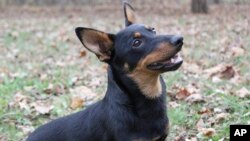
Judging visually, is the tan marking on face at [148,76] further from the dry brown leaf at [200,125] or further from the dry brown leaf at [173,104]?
the dry brown leaf at [173,104]

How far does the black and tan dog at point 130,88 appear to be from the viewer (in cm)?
419

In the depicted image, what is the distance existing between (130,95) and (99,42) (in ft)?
1.79

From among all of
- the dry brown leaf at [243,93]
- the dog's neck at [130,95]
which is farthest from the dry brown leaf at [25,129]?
the dry brown leaf at [243,93]

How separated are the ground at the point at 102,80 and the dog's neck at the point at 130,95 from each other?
3.14ft

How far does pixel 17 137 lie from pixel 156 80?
2206 millimetres

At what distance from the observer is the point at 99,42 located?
4406 mm

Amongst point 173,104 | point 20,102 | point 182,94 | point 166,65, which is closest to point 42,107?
point 20,102

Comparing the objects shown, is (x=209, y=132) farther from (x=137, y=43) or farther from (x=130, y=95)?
(x=137, y=43)

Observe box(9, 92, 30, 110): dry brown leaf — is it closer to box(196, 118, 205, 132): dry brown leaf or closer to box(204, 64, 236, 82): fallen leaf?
box(196, 118, 205, 132): dry brown leaf

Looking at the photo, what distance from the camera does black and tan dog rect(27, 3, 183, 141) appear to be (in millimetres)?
4188

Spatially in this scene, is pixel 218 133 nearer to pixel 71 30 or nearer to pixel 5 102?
pixel 5 102

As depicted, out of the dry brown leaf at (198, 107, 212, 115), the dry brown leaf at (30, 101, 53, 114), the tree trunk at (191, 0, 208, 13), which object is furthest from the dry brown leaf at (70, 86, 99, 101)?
the tree trunk at (191, 0, 208, 13)

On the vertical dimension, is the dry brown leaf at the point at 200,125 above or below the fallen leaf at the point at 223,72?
below

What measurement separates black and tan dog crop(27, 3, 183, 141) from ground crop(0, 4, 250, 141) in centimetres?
101
